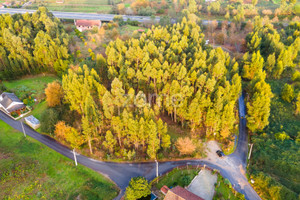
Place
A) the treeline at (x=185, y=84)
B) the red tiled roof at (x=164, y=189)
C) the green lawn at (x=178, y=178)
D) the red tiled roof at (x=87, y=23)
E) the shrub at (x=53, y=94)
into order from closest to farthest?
1. the red tiled roof at (x=164, y=189)
2. the green lawn at (x=178, y=178)
3. the treeline at (x=185, y=84)
4. the shrub at (x=53, y=94)
5. the red tiled roof at (x=87, y=23)

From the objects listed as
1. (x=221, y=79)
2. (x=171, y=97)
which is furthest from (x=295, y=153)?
(x=171, y=97)

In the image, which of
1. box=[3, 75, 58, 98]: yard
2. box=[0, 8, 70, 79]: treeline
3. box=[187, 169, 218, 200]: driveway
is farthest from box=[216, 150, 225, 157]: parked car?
box=[0, 8, 70, 79]: treeline

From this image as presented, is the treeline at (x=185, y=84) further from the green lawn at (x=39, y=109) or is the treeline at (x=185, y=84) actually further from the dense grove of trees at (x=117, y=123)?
the green lawn at (x=39, y=109)

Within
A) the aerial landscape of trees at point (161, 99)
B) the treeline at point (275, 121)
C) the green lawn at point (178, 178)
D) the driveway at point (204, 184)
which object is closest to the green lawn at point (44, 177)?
the aerial landscape of trees at point (161, 99)

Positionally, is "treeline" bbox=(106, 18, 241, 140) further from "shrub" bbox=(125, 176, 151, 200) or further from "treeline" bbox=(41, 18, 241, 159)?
"shrub" bbox=(125, 176, 151, 200)

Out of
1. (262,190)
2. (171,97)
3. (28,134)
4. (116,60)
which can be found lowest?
(262,190)

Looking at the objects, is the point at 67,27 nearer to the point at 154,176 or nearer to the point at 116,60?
the point at 116,60
